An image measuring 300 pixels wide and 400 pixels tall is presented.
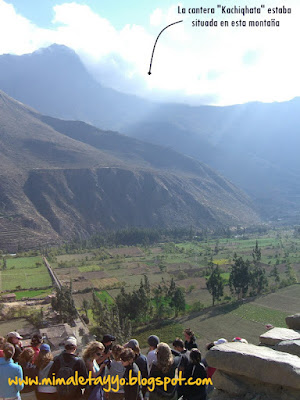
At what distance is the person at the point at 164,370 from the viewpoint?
261 inches

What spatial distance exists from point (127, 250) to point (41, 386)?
86877 millimetres

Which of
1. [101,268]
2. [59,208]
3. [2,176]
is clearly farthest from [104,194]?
[101,268]

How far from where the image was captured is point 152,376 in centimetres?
680

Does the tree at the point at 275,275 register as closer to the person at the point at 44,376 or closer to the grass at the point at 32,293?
the grass at the point at 32,293

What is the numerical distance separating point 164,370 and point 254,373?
166 centimetres

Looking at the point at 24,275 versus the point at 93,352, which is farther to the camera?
the point at 24,275

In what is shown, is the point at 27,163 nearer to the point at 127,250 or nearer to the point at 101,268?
the point at 127,250

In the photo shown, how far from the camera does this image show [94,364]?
259 inches

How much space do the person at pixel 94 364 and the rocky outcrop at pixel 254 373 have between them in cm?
204

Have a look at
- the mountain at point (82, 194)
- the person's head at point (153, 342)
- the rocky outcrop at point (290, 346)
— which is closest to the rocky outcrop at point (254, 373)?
the rocky outcrop at point (290, 346)

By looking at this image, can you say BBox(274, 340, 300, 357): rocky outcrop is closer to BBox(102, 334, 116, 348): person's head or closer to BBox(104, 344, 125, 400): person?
BBox(104, 344, 125, 400): person

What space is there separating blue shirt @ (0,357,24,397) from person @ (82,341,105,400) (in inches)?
50.4

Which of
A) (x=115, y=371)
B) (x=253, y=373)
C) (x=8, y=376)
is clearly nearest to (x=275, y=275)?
(x=253, y=373)

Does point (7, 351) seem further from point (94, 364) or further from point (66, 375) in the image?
point (94, 364)
